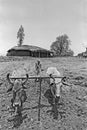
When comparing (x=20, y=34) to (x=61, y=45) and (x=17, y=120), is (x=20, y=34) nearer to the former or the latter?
(x=61, y=45)

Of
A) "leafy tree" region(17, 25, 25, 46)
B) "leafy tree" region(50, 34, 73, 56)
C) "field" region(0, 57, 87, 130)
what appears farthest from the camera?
"leafy tree" region(50, 34, 73, 56)

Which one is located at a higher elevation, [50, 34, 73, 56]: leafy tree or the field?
[50, 34, 73, 56]: leafy tree

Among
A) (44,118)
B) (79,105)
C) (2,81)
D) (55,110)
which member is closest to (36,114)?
(44,118)

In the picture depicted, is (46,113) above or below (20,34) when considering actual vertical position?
below

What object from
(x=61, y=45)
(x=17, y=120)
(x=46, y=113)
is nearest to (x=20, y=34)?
(x=61, y=45)

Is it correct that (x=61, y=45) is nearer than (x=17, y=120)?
No

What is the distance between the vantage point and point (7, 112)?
10562mm

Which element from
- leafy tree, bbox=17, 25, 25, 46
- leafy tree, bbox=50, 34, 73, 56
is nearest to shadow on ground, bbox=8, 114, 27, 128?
leafy tree, bbox=17, 25, 25, 46

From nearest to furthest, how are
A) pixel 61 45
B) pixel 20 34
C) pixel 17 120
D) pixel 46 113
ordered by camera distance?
pixel 17 120 < pixel 46 113 < pixel 20 34 < pixel 61 45

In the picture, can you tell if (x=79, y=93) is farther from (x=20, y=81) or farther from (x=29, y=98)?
(x=20, y=81)

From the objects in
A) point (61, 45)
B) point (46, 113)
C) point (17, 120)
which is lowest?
point (17, 120)

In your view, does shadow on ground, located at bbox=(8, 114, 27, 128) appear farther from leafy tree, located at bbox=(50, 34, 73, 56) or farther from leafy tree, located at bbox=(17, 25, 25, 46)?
leafy tree, located at bbox=(50, 34, 73, 56)

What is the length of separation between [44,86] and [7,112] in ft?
11.6

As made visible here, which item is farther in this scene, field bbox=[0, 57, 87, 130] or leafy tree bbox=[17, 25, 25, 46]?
leafy tree bbox=[17, 25, 25, 46]
